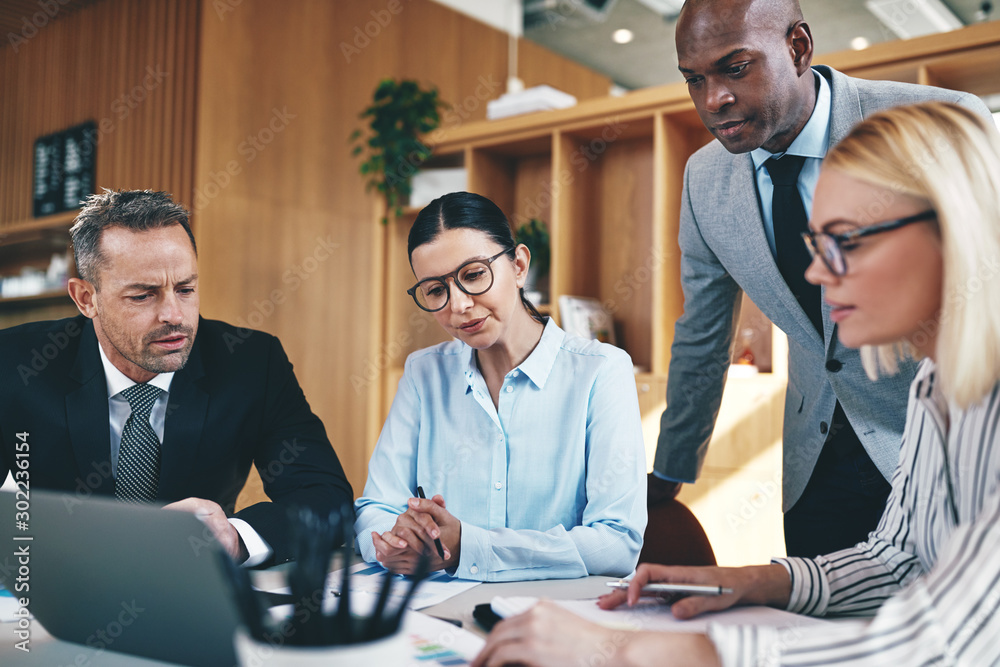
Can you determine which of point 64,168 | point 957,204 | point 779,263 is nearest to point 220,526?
point 957,204

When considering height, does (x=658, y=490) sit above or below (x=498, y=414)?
below

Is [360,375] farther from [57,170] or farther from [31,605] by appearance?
[31,605]

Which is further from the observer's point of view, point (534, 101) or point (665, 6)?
point (665, 6)

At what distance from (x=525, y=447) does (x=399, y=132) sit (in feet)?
9.41

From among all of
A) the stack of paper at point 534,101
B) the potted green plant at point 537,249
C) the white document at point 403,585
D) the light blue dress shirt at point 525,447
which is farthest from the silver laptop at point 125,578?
the stack of paper at point 534,101

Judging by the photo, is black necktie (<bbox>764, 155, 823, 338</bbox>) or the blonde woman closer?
the blonde woman

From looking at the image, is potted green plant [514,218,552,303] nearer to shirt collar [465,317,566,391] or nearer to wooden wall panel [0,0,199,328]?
wooden wall panel [0,0,199,328]

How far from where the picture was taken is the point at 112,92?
4.62 meters

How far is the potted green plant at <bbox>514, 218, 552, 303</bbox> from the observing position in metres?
3.92

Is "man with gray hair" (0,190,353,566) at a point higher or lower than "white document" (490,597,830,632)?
higher

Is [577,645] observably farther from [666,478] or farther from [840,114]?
[840,114]

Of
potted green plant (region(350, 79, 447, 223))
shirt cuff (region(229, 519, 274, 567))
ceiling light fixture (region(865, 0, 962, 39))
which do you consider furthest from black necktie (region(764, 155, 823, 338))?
ceiling light fixture (region(865, 0, 962, 39))

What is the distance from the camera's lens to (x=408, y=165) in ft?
14.0

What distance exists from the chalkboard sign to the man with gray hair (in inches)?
129
